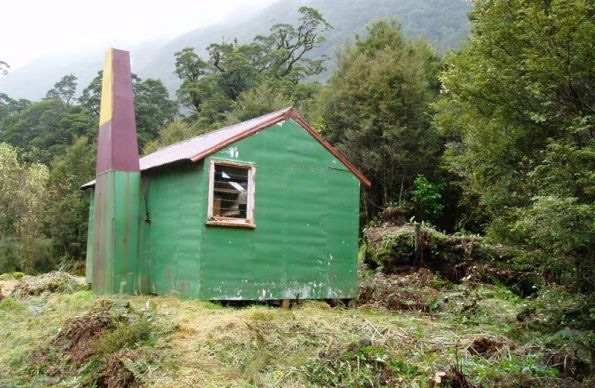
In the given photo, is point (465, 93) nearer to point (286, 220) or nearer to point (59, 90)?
point (286, 220)

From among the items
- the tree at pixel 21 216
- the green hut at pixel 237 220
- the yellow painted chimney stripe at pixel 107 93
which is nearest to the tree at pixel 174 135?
the tree at pixel 21 216

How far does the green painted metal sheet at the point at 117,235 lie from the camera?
10719mm

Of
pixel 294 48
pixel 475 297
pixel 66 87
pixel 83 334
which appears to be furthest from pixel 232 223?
pixel 66 87

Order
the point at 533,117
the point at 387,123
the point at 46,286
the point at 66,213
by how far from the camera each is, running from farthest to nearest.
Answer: the point at 66,213
the point at 387,123
the point at 46,286
the point at 533,117

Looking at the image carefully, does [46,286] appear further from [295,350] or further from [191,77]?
[191,77]

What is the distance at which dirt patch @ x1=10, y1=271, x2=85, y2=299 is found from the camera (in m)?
12.4

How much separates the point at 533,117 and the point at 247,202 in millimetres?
5588

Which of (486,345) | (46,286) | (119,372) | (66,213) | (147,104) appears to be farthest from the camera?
(147,104)

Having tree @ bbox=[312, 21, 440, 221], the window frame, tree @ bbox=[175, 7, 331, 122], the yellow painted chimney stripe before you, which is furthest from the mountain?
the window frame

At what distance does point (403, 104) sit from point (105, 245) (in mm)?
14026

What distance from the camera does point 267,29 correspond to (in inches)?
3610

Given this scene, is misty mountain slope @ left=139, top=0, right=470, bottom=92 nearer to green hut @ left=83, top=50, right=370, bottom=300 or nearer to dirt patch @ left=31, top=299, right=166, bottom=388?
green hut @ left=83, top=50, right=370, bottom=300

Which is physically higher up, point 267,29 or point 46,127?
point 267,29

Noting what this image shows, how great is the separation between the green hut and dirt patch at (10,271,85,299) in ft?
7.20
